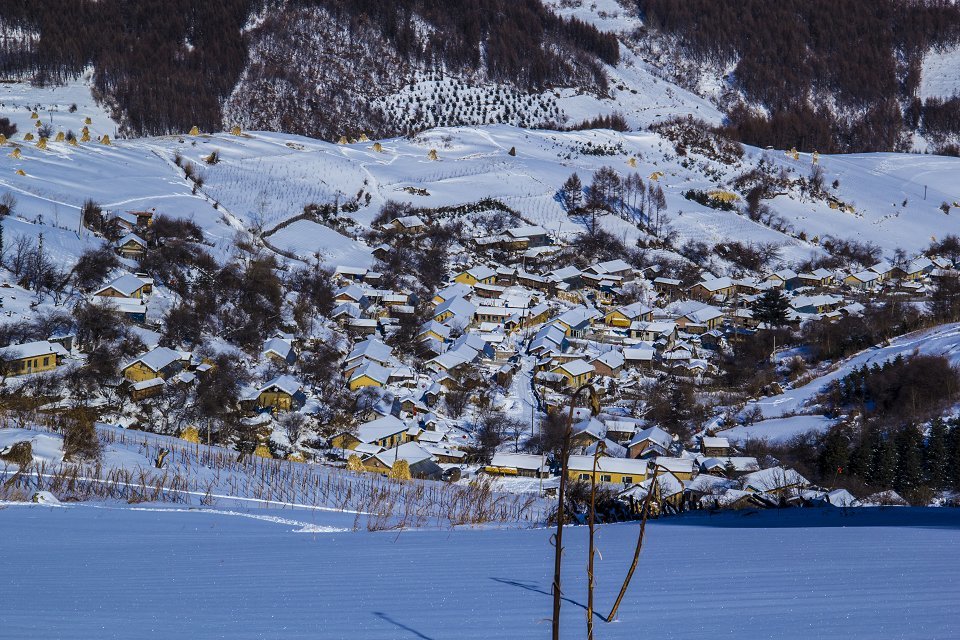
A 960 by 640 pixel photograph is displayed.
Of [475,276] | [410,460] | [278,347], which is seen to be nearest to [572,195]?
[475,276]

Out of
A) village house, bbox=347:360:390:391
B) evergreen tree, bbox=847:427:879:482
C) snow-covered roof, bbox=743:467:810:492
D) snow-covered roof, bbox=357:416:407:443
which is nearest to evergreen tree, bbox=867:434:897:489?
evergreen tree, bbox=847:427:879:482

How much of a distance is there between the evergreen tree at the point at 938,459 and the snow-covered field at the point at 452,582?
27.4 feet

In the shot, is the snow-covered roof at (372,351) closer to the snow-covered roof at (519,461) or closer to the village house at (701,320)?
the snow-covered roof at (519,461)

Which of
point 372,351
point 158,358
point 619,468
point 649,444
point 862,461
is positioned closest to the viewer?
point 862,461

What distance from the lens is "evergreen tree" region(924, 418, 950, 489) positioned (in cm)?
980

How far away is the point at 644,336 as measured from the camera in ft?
65.6

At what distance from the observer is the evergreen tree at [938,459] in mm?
9805

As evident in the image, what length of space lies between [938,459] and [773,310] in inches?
406

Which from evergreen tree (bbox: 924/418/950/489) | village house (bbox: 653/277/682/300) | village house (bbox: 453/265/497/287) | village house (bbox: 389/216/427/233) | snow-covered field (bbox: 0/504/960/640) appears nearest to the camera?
snow-covered field (bbox: 0/504/960/640)

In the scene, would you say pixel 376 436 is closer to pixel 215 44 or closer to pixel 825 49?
pixel 215 44

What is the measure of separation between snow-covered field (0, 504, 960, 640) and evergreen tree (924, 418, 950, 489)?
834 centimetres

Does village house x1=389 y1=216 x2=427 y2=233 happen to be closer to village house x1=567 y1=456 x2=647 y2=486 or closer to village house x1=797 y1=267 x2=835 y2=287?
village house x1=797 y1=267 x2=835 y2=287

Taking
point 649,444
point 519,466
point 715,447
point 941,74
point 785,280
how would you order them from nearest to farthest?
point 519,466 < point 715,447 < point 649,444 < point 785,280 < point 941,74

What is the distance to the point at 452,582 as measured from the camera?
1.89 meters
